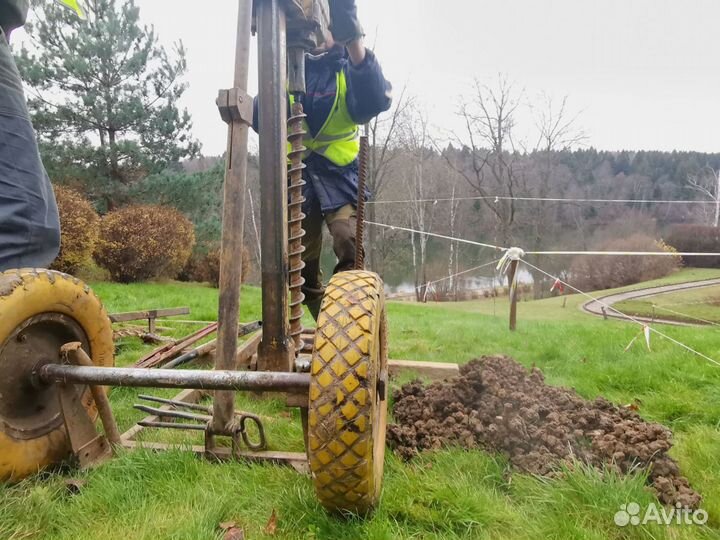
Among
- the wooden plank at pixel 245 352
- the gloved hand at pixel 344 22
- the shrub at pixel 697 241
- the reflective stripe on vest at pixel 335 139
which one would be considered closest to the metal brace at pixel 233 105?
the gloved hand at pixel 344 22

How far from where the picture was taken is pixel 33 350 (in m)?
1.86

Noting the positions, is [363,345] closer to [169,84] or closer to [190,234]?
[190,234]

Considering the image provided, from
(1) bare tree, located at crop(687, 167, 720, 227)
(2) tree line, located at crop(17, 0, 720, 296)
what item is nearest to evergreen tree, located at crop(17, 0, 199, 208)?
(2) tree line, located at crop(17, 0, 720, 296)

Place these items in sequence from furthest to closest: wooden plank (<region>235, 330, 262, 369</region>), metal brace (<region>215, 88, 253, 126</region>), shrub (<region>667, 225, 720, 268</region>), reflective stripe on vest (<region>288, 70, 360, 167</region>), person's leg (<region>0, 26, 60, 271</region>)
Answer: shrub (<region>667, 225, 720, 268</region>) → wooden plank (<region>235, 330, 262, 369</region>) → reflective stripe on vest (<region>288, 70, 360, 167</region>) → person's leg (<region>0, 26, 60, 271</region>) → metal brace (<region>215, 88, 253, 126</region>)

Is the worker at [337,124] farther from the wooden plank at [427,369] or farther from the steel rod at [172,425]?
the steel rod at [172,425]

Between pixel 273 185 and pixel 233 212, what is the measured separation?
192mm

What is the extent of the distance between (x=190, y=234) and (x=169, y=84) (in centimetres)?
548

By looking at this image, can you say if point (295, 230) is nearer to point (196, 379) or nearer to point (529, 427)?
point (196, 379)

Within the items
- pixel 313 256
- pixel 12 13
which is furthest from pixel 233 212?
pixel 313 256

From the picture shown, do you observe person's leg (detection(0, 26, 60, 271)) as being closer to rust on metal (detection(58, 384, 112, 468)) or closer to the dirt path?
rust on metal (detection(58, 384, 112, 468))

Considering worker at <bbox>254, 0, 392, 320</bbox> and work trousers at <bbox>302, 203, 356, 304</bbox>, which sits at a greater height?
worker at <bbox>254, 0, 392, 320</bbox>

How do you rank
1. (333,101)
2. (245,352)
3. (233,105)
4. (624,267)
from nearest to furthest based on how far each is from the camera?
(233,105), (333,101), (245,352), (624,267)

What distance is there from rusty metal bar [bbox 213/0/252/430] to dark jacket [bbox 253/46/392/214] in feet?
2.89

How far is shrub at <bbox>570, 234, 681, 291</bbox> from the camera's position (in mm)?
18094
